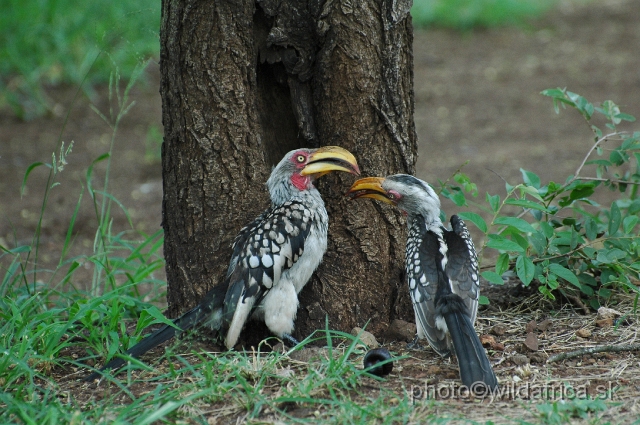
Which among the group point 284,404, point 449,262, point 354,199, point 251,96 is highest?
point 251,96

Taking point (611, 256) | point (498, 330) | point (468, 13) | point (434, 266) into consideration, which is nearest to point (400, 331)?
point (434, 266)

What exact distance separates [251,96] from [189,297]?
3.42ft

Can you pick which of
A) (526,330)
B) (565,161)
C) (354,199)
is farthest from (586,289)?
(565,161)

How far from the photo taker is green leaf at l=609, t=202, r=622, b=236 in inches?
156

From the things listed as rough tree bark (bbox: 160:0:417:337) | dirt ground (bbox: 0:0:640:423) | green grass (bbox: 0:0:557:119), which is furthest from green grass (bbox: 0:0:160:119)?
rough tree bark (bbox: 160:0:417:337)

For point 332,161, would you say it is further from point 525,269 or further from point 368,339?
point 525,269

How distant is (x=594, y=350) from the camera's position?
3.49m

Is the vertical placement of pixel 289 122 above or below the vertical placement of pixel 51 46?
below

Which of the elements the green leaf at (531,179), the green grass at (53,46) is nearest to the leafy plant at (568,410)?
the green leaf at (531,179)

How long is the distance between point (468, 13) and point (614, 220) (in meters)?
8.60

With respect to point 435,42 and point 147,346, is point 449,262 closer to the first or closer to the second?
point 147,346

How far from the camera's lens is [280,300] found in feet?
12.0

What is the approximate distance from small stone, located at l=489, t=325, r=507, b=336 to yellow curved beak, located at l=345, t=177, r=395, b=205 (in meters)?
0.84

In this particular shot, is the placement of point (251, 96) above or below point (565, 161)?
above
